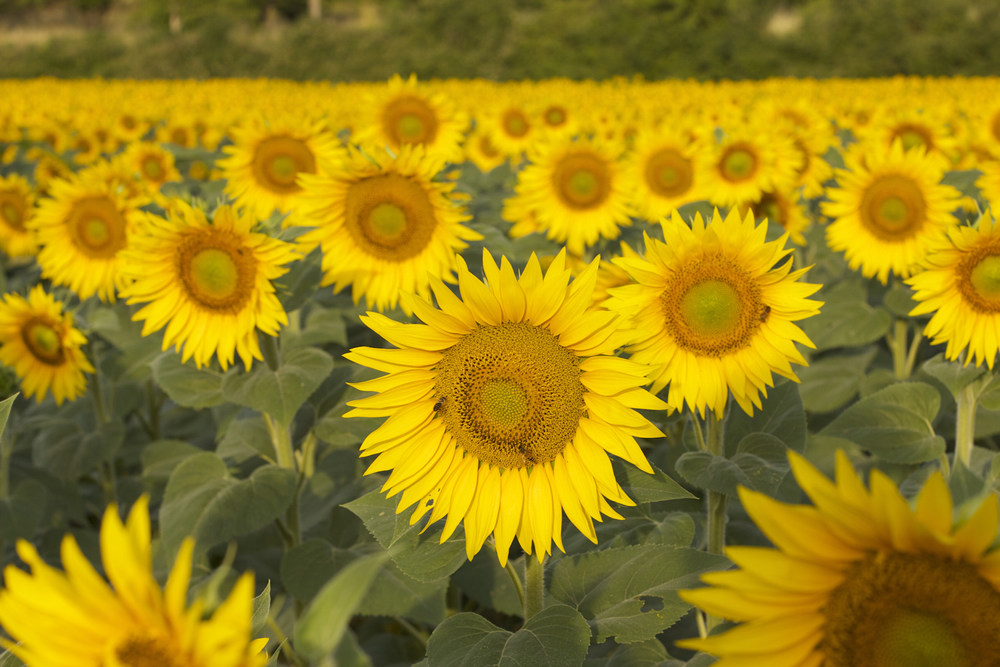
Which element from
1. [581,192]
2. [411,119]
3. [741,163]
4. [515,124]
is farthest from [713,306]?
[515,124]

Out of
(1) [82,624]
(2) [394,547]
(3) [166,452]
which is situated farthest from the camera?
(3) [166,452]

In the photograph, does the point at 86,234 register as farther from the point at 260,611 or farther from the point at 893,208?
the point at 893,208

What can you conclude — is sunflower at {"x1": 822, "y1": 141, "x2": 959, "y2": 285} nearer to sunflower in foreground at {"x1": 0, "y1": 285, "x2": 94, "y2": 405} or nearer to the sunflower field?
the sunflower field

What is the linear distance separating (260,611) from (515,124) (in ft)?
23.7

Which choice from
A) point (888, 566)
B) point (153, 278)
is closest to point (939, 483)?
point (888, 566)

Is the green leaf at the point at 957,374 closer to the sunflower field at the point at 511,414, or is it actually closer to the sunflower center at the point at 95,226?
the sunflower field at the point at 511,414

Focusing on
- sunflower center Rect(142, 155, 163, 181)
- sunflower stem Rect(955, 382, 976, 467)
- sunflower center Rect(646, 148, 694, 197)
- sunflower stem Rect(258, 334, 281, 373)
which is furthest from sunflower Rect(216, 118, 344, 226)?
sunflower stem Rect(955, 382, 976, 467)

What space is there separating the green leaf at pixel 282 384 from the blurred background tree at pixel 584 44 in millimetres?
29493

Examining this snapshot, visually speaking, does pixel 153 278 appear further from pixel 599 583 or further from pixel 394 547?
pixel 599 583

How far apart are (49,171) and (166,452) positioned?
5016mm

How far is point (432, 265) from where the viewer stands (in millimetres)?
3340

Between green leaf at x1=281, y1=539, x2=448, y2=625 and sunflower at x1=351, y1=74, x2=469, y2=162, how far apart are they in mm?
3342

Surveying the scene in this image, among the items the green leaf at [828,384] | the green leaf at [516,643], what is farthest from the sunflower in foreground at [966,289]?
the green leaf at [516,643]

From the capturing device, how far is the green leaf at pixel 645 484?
161cm
